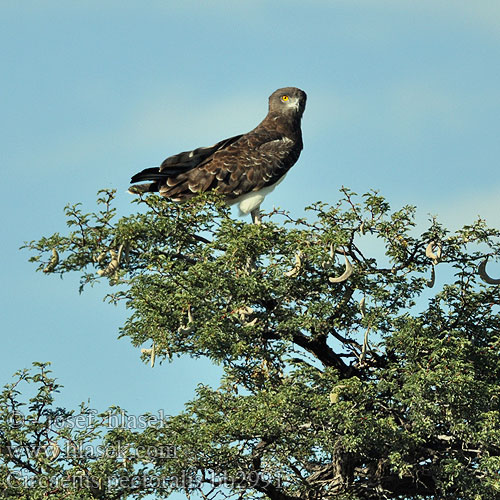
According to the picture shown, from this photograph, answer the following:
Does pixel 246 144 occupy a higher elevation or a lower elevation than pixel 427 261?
higher

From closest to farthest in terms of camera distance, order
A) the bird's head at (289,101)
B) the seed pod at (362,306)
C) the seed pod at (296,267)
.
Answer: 1. the seed pod at (296,267)
2. the seed pod at (362,306)
3. the bird's head at (289,101)

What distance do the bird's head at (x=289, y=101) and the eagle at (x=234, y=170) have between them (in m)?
0.67

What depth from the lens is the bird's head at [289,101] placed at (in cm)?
1841

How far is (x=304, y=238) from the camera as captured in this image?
1352 cm

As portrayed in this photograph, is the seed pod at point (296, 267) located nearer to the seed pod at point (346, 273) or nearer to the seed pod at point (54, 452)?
the seed pod at point (346, 273)

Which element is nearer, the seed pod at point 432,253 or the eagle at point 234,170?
the seed pod at point 432,253

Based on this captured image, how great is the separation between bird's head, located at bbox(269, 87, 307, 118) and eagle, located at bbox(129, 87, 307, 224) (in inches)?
26.5

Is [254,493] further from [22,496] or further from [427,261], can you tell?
[427,261]

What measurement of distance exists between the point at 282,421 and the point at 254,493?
1876mm

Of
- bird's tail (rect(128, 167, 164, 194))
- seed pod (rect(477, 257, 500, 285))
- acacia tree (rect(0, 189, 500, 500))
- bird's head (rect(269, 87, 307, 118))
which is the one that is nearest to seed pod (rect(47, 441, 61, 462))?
acacia tree (rect(0, 189, 500, 500))

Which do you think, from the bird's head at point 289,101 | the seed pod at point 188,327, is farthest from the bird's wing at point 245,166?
the seed pod at point 188,327

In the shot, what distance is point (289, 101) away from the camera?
18.4m

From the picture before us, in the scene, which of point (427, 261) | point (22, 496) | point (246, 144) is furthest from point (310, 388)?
point (246, 144)

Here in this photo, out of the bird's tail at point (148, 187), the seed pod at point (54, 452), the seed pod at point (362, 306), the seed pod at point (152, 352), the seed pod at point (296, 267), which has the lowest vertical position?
the seed pod at point (54, 452)
